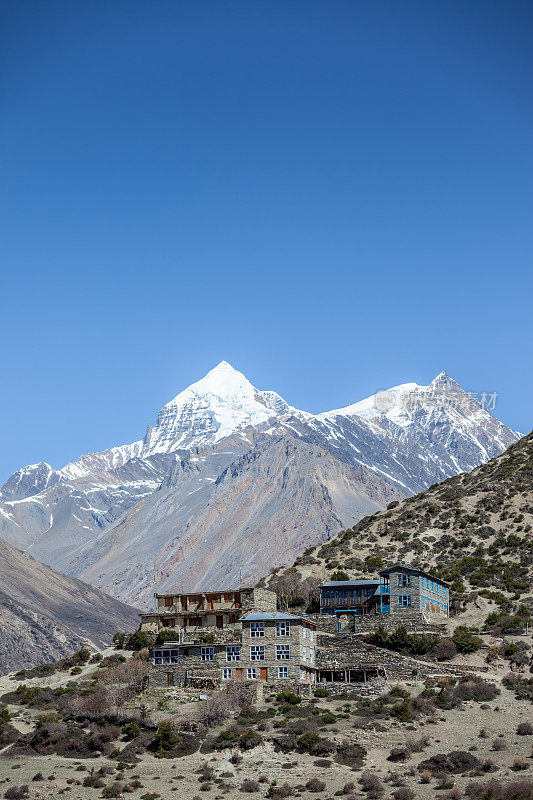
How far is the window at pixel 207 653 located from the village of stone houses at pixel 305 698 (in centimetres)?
13

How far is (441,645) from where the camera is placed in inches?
3457

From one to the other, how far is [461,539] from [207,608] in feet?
122

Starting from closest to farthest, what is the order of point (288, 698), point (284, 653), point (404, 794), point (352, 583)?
point (404, 794) < point (288, 698) < point (284, 653) < point (352, 583)

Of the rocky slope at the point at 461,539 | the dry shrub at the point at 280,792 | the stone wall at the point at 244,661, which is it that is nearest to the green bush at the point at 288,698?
the stone wall at the point at 244,661

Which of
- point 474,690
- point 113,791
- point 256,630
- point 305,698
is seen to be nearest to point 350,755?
point 305,698

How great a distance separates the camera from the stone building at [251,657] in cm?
8219

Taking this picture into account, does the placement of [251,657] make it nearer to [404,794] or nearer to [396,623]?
[396,623]

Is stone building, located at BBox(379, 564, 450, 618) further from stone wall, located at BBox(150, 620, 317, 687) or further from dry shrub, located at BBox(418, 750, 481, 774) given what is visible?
dry shrub, located at BBox(418, 750, 481, 774)

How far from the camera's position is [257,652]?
82.9m

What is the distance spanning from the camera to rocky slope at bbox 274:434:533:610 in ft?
363

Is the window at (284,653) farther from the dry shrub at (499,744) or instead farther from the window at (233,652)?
the dry shrub at (499,744)

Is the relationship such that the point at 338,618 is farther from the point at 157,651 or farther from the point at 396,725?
the point at 396,725

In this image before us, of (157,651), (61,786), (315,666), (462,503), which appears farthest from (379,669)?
(462,503)

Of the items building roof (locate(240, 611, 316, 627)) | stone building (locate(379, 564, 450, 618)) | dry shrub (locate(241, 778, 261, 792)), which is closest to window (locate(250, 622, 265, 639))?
building roof (locate(240, 611, 316, 627))
